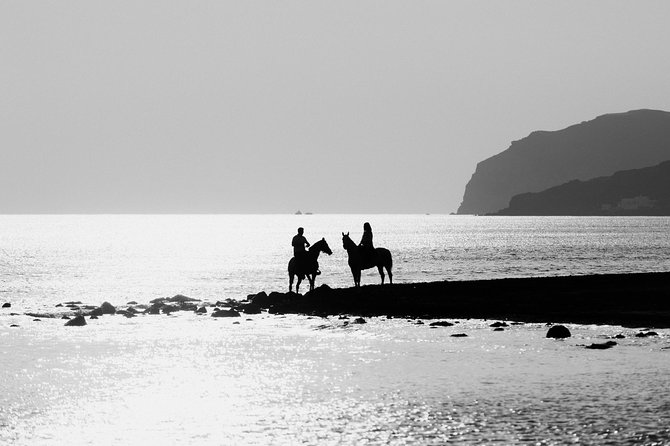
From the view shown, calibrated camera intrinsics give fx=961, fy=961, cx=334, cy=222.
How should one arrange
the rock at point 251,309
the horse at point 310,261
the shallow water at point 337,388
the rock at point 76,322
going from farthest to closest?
1. the horse at point 310,261
2. the rock at point 251,309
3. the rock at point 76,322
4. the shallow water at point 337,388

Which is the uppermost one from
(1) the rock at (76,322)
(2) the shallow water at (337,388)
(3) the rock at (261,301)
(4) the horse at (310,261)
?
(4) the horse at (310,261)

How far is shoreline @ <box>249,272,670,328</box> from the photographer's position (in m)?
31.9

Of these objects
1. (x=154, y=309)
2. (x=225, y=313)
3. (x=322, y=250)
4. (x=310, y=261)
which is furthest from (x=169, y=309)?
(x=322, y=250)

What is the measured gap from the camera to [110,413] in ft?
52.0

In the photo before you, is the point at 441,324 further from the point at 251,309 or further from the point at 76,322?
the point at 76,322

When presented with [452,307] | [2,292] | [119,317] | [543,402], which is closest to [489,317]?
[452,307]

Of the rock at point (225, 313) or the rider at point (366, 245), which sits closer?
the rock at point (225, 313)

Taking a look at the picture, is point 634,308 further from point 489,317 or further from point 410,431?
point 410,431

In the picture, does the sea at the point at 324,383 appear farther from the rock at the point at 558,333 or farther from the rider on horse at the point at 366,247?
the rider on horse at the point at 366,247

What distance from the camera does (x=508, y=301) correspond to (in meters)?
37.8

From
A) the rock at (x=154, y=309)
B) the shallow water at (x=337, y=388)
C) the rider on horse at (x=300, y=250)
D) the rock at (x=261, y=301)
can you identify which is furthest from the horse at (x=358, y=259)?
the shallow water at (x=337, y=388)

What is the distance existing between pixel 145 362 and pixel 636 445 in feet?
41.4

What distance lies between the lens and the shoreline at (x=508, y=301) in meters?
31.9

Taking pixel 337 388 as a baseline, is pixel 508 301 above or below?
above
